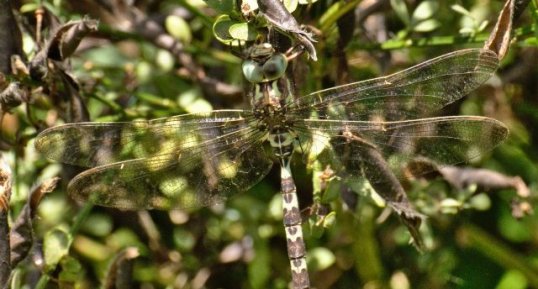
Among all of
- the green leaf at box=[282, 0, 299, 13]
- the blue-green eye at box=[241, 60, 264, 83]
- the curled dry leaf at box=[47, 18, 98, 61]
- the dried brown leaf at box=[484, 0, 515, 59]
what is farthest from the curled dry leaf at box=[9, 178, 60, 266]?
the dried brown leaf at box=[484, 0, 515, 59]

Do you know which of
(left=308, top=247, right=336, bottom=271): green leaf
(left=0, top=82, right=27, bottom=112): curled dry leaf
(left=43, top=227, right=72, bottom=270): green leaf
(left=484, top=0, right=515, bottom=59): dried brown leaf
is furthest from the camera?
(left=308, top=247, right=336, bottom=271): green leaf

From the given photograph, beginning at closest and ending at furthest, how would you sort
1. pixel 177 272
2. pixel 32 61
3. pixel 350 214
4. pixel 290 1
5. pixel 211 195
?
pixel 290 1 → pixel 32 61 → pixel 211 195 → pixel 350 214 → pixel 177 272

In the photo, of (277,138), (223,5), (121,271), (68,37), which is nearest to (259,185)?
(277,138)

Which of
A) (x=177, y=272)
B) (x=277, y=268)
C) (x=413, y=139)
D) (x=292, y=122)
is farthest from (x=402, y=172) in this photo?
(x=177, y=272)

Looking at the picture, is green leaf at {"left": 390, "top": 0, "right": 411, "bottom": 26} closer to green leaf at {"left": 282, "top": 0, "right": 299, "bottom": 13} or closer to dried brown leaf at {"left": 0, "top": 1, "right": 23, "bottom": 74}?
green leaf at {"left": 282, "top": 0, "right": 299, "bottom": 13}

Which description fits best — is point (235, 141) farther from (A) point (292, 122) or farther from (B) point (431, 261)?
(B) point (431, 261)

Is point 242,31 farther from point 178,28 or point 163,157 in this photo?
point 178,28
